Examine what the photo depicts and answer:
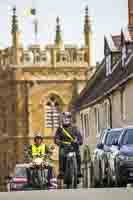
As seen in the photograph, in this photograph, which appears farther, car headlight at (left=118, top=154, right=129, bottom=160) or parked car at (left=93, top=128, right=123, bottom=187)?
parked car at (left=93, top=128, right=123, bottom=187)

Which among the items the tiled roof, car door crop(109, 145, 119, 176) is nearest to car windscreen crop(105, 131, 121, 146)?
car door crop(109, 145, 119, 176)

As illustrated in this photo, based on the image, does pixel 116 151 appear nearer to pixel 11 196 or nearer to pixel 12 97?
pixel 11 196

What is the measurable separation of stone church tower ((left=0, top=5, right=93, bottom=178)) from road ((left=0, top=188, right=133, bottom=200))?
64114mm

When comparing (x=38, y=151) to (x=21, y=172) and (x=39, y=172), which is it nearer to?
(x=39, y=172)

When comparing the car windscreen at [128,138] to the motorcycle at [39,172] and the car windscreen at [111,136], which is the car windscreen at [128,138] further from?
the motorcycle at [39,172]

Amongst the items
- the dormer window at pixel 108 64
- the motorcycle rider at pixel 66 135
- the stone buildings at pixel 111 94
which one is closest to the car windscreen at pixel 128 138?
the motorcycle rider at pixel 66 135

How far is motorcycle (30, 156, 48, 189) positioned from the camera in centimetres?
2598

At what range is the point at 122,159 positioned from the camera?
2534cm

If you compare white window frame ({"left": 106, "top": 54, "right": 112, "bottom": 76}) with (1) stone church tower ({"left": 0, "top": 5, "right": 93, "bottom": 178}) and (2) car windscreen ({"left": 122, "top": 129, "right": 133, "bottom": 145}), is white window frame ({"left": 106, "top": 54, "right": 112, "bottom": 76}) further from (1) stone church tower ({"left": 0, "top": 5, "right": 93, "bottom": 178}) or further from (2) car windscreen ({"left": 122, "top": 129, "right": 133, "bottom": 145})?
(1) stone church tower ({"left": 0, "top": 5, "right": 93, "bottom": 178})

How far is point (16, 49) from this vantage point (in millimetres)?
89188

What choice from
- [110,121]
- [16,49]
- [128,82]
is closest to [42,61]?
[16,49]

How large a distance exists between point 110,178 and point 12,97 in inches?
2415

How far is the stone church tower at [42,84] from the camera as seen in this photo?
286 feet

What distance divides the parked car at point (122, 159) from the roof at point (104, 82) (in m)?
11.4
